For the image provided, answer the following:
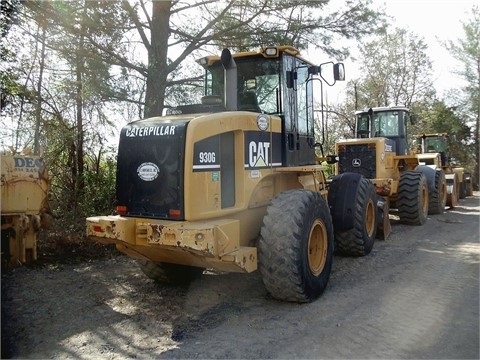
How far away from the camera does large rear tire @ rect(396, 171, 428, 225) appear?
9648 mm

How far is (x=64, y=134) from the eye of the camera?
30.1 feet

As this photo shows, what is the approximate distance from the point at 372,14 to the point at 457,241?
4.86 metres

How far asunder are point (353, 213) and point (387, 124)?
5.33 m

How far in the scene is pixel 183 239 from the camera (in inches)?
155

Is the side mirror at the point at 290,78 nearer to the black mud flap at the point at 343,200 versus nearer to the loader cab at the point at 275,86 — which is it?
the loader cab at the point at 275,86

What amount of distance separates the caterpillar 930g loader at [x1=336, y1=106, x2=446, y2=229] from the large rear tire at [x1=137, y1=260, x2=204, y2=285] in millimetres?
5277

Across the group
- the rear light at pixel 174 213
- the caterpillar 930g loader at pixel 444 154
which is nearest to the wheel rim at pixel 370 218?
the rear light at pixel 174 213

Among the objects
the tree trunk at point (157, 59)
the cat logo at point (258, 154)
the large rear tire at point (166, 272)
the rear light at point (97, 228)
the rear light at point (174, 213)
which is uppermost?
the tree trunk at point (157, 59)

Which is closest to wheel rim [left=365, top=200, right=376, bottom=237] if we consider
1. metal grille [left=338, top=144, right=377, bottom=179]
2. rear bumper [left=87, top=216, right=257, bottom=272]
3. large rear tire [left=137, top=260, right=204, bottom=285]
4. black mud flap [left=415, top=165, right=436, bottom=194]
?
metal grille [left=338, top=144, right=377, bottom=179]

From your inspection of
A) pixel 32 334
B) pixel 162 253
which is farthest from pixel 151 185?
pixel 32 334

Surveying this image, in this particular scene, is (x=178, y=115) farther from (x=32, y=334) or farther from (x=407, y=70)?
(x=407, y=70)

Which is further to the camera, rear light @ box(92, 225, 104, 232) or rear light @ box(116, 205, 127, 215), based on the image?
rear light @ box(116, 205, 127, 215)

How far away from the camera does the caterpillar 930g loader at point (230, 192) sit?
4.18 m

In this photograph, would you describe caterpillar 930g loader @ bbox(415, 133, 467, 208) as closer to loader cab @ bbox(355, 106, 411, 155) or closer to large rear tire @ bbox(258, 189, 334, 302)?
loader cab @ bbox(355, 106, 411, 155)
